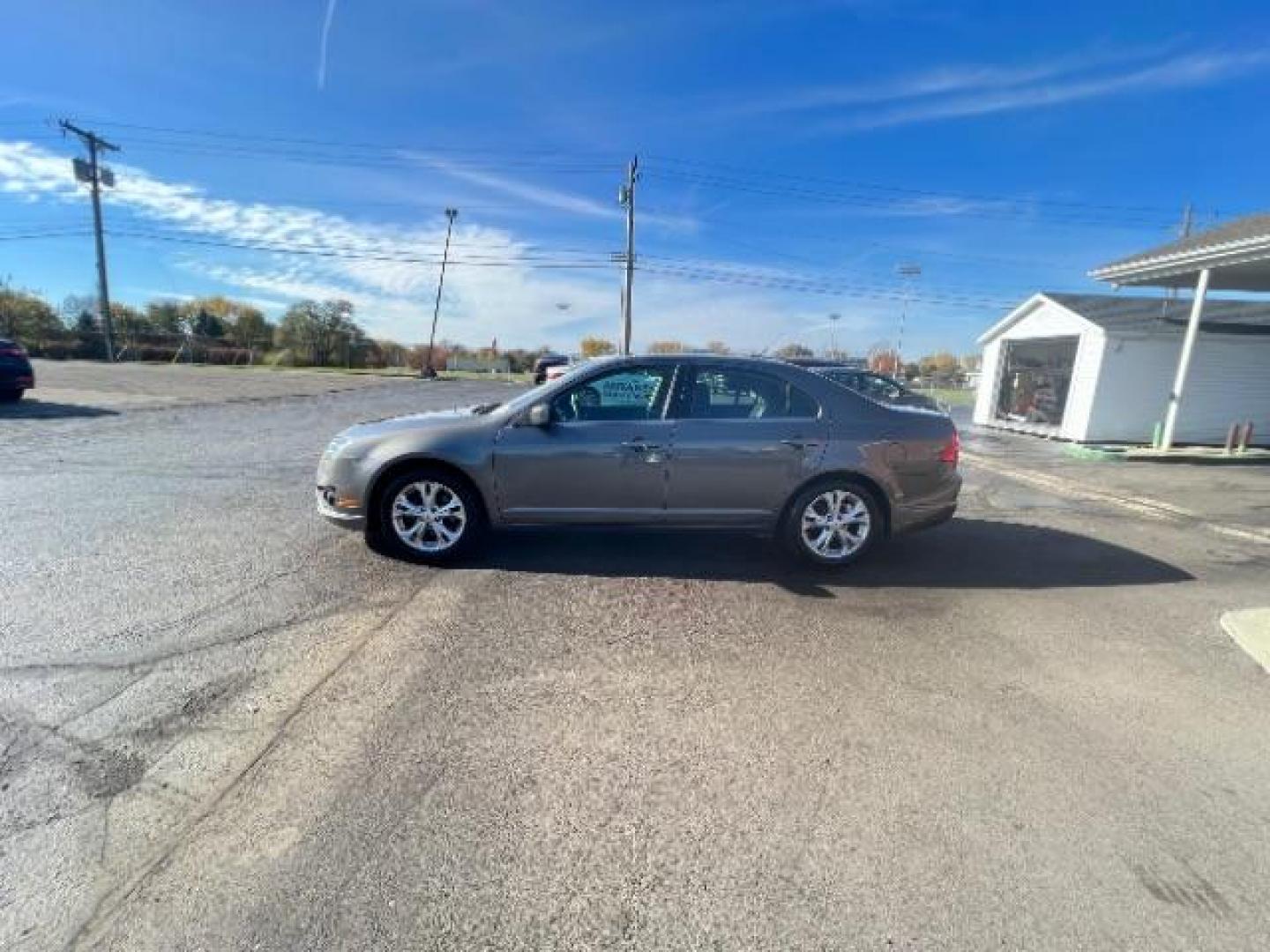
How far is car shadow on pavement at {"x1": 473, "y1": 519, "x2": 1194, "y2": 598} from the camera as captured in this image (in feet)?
15.2

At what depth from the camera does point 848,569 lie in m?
4.84

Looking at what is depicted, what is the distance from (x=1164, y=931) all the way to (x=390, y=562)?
4.47 metres

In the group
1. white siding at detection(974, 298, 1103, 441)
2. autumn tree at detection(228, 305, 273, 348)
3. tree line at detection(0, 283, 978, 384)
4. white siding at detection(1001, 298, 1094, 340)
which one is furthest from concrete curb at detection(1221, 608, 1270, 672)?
autumn tree at detection(228, 305, 273, 348)

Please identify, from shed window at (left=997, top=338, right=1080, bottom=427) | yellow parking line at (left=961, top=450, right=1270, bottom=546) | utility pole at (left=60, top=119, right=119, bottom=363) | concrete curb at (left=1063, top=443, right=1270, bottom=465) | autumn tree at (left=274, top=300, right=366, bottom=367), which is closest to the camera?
yellow parking line at (left=961, top=450, right=1270, bottom=546)

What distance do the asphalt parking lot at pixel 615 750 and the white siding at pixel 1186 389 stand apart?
12.4m

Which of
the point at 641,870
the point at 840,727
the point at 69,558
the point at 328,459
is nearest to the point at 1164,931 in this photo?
the point at 840,727

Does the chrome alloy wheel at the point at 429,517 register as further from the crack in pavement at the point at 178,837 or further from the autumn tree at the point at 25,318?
the autumn tree at the point at 25,318

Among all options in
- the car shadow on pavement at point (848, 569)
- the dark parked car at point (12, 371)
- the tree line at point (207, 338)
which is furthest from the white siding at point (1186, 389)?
the tree line at point (207, 338)

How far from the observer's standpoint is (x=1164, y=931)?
5.90 feet

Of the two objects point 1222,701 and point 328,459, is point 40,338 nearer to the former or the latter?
point 328,459

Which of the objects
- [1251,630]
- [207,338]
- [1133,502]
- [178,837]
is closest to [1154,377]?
[1133,502]

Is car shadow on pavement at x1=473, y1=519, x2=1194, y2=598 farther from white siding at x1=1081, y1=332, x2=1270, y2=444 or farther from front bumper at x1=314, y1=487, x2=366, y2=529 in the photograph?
white siding at x1=1081, y1=332, x2=1270, y2=444

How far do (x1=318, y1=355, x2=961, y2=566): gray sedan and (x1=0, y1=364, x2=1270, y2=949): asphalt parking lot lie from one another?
38 centimetres

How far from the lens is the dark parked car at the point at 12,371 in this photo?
13883 millimetres
